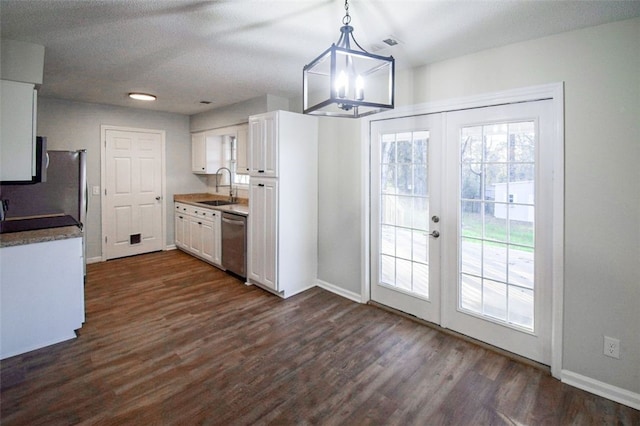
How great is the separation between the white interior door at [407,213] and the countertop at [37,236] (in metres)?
2.77

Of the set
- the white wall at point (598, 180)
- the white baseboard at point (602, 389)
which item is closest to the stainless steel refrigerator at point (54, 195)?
the white wall at point (598, 180)

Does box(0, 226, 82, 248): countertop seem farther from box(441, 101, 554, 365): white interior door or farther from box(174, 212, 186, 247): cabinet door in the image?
box(441, 101, 554, 365): white interior door

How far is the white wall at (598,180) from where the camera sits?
206cm

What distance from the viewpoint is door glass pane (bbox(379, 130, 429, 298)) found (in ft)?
10.2

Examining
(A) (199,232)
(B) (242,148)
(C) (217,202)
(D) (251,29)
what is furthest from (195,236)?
(D) (251,29)

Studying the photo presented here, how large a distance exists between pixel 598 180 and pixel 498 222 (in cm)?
69

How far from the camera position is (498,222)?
2656 millimetres

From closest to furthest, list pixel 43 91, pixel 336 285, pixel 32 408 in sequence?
pixel 32 408 → pixel 336 285 → pixel 43 91

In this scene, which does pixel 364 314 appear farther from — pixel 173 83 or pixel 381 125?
pixel 173 83

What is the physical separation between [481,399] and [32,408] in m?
2.77

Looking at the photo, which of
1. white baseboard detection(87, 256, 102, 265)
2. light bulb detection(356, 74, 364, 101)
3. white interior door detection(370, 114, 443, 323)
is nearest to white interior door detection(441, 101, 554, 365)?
white interior door detection(370, 114, 443, 323)

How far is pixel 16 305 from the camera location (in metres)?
2.56

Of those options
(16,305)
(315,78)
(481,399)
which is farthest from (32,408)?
(315,78)

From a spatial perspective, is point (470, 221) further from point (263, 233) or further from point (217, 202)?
point (217, 202)
